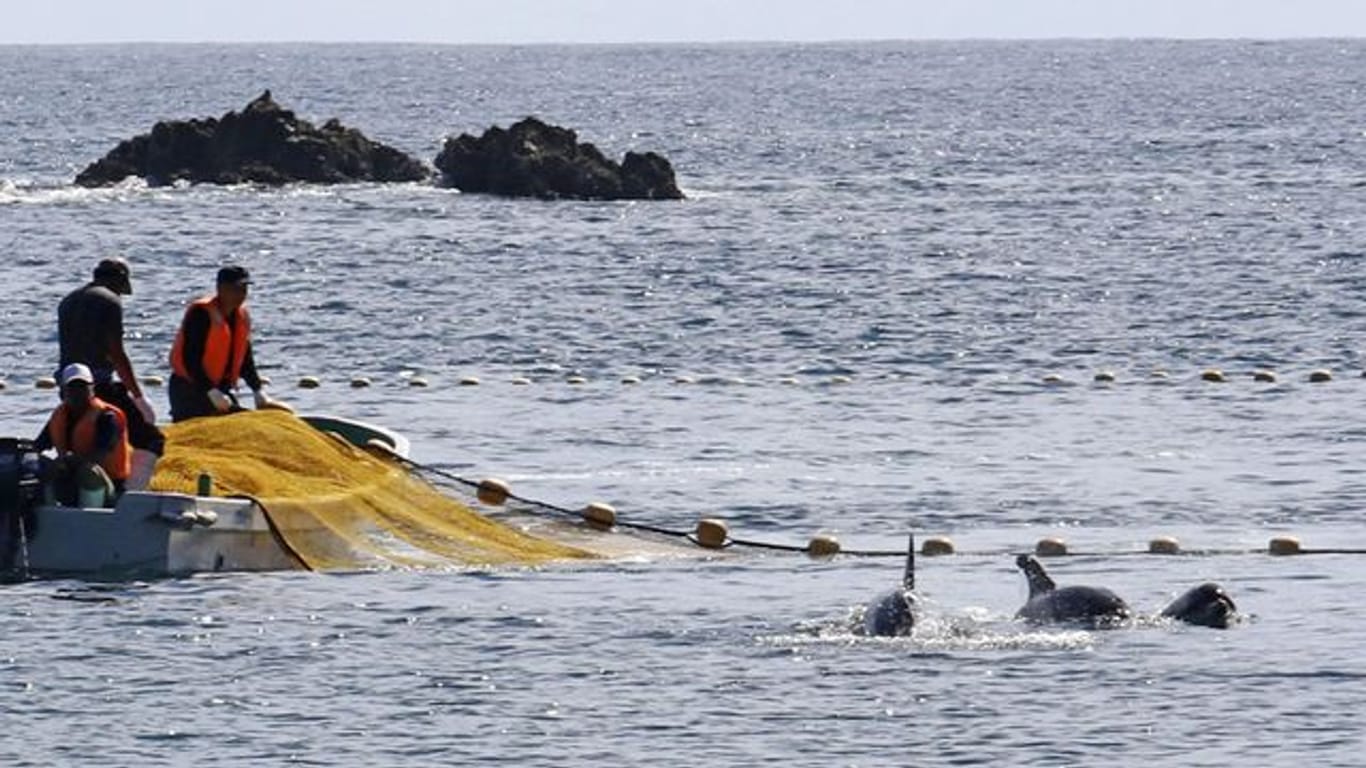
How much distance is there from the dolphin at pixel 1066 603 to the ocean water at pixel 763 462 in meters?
0.24

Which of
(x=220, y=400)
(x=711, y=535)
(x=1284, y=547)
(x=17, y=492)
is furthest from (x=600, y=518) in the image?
(x=1284, y=547)

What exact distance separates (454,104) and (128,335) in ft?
417

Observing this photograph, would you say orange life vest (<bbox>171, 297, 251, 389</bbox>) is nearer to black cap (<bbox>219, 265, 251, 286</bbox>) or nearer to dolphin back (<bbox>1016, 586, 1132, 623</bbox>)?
black cap (<bbox>219, 265, 251, 286</bbox>)

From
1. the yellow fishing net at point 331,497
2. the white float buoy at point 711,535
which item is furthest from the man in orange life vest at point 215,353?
the white float buoy at point 711,535

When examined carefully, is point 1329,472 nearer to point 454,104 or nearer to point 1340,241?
point 1340,241

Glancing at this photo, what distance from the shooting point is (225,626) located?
945 inches

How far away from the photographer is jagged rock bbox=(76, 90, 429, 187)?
A: 86.1 meters

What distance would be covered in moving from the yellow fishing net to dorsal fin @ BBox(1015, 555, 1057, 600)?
3906 millimetres

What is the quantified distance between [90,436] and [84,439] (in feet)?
0.20

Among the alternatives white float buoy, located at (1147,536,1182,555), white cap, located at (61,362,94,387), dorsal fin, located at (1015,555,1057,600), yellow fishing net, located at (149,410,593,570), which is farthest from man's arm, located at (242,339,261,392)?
white float buoy, located at (1147,536,1182,555)

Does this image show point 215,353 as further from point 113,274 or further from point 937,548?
point 937,548

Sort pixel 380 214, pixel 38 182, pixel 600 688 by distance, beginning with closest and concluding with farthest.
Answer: pixel 600 688
pixel 380 214
pixel 38 182

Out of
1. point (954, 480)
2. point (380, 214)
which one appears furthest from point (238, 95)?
point (954, 480)

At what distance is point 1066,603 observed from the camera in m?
24.0
